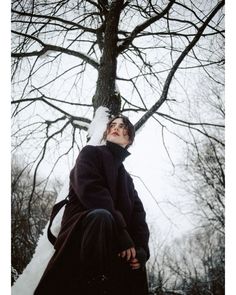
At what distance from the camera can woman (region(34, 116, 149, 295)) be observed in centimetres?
120

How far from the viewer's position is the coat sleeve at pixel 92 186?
1.37m

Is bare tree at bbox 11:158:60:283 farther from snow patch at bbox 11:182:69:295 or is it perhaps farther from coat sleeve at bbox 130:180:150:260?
coat sleeve at bbox 130:180:150:260

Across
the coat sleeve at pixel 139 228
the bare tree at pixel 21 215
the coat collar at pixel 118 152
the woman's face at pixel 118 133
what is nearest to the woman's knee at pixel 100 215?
the coat sleeve at pixel 139 228

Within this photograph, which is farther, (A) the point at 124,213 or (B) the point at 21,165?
(B) the point at 21,165

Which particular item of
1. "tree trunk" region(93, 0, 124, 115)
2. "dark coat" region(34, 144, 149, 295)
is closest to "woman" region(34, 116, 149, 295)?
"dark coat" region(34, 144, 149, 295)

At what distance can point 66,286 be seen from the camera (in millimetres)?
1278

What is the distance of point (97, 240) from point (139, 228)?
0.54 metres

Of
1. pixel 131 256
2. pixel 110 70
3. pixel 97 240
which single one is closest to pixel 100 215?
pixel 97 240

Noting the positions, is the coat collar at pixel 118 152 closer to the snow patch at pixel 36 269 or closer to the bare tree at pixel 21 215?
the snow patch at pixel 36 269

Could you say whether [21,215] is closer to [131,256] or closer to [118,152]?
[118,152]
